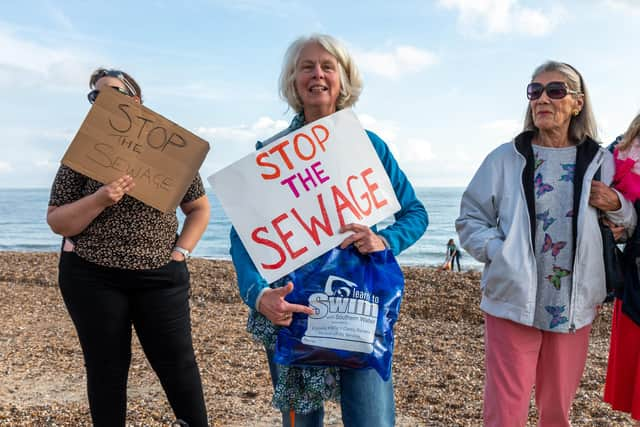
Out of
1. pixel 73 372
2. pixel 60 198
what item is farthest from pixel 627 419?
pixel 73 372

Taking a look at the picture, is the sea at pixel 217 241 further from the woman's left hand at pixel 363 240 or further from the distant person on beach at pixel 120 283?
the woman's left hand at pixel 363 240

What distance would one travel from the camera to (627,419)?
4203 millimetres

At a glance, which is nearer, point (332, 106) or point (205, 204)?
point (332, 106)

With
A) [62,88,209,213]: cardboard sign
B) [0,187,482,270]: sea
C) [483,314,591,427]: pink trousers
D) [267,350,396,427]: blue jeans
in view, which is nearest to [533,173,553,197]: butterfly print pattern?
[483,314,591,427]: pink trousers

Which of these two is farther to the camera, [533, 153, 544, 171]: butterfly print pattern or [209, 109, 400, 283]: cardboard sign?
[533, 153, 544, 171]: butterfly print pattern

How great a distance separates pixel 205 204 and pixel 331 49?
1178 mm

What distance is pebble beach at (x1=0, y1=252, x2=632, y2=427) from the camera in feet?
13.8

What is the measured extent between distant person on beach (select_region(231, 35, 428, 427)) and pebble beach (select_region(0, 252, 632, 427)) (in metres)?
2.07

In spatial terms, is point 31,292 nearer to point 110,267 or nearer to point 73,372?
point 73,372

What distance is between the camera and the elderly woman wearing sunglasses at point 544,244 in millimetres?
2461

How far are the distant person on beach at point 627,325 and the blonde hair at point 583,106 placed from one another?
0.55ft

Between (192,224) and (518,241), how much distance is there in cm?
150

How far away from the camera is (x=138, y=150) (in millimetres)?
2467

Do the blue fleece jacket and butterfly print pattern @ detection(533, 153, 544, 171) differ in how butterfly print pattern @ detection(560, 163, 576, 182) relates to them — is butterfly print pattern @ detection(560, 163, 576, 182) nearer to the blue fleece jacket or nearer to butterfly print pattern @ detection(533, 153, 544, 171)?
butterfly print pattern @ detection(533, 153, 544, 171)
